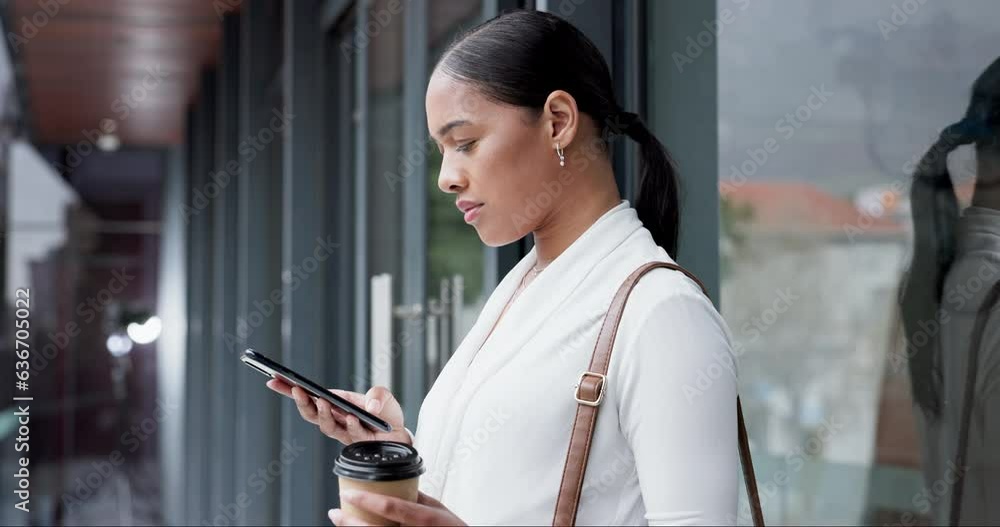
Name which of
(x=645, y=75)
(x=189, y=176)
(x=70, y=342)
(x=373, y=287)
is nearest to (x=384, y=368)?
(x=373, y=287)

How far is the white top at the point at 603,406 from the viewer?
0.82 m

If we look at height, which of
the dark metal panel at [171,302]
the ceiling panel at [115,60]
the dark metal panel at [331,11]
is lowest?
the dark metal panel at [171,302]

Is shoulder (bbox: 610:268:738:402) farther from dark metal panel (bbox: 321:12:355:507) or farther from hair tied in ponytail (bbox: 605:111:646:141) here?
dark metal panel (bbox: 321:12:355:507)

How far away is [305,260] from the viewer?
10.5 feet

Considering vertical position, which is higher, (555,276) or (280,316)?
(555,276)

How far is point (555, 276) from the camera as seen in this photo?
3.32ft

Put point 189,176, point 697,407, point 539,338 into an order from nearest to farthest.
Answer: point 697,407 < point 539,338 < point 189,176

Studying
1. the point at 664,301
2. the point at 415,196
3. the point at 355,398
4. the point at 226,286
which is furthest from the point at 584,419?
the point at 226,286

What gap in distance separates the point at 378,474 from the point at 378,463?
13 mm

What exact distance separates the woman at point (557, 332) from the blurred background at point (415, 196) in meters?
0.22

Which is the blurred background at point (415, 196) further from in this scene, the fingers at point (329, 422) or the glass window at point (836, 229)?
the fingers at point (329, 422)

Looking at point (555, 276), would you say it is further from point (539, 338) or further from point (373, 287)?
point (373, 287)

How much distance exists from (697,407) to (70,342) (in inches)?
429

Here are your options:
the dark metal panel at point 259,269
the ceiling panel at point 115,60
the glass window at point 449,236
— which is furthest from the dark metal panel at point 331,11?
the ceiling panel at point 115,60
